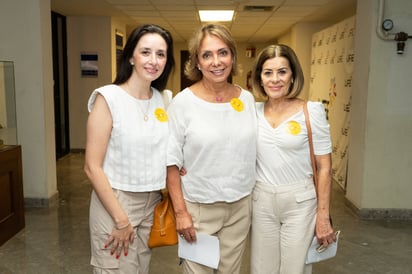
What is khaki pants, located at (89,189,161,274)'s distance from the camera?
1615 millimetres

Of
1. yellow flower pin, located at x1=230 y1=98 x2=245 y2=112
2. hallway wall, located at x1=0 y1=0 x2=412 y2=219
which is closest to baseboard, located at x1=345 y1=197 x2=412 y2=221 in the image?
hallway wall, located at x1=0 y1=0 x2=412 y2=219

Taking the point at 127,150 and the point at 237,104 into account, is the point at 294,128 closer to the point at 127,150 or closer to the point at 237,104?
the point at 237,104

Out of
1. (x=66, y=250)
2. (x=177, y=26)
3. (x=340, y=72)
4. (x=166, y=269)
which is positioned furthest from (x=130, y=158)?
(x=177, y=26)

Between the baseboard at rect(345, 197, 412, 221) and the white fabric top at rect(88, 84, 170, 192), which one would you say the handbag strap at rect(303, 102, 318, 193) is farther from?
the baseboard at rect(345, 197, 412, 221)

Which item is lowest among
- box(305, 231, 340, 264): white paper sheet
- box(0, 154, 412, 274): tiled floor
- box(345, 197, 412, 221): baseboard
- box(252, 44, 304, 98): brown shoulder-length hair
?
box(0, 154, 412, 274): tiled floor

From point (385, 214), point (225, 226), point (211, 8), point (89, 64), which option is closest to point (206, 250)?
point (225, 226)

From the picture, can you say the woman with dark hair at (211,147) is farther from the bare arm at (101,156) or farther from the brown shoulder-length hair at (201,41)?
the bare arm at (101,156)

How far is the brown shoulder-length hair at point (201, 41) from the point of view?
5.60ft

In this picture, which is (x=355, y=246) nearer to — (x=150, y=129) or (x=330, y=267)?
(x=330, y=267)

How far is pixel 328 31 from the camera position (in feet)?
19.7

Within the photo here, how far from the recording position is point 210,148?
1.68 m

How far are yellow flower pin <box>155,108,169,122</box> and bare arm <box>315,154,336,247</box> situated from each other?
714 millimetres

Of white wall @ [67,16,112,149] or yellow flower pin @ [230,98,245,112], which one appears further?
white wall @ [67,16,112,149]

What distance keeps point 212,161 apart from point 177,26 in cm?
685
